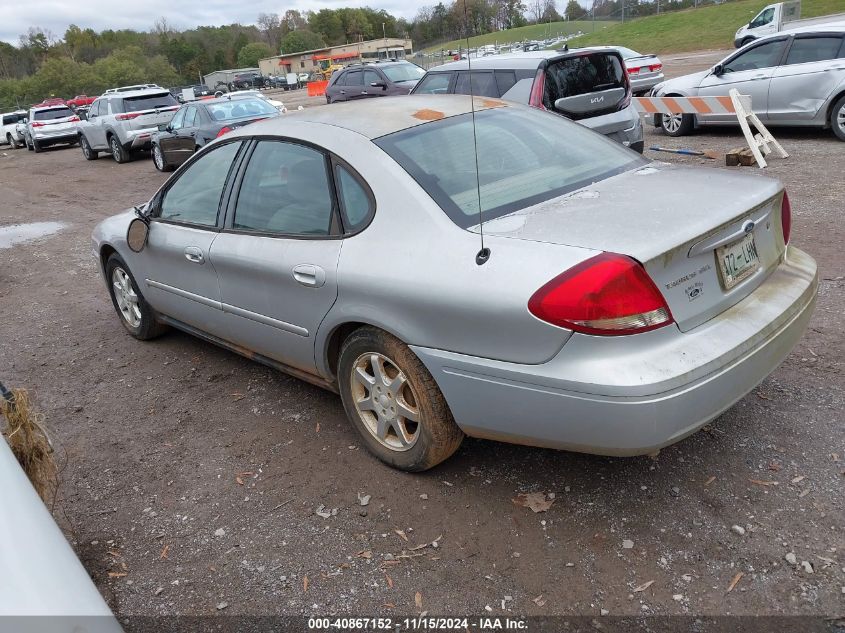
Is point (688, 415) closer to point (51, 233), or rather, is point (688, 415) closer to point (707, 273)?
point (707, 273)

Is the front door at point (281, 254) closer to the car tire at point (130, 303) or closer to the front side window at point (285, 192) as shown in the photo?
the front side window at point (285, 192)

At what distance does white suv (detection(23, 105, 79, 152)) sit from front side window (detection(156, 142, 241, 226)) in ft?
78.5

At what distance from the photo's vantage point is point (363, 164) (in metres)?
3.30

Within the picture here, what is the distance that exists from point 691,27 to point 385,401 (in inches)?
1855

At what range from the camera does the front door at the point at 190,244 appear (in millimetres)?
4191

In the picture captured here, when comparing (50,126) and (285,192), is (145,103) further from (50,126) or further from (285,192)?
(285,192)

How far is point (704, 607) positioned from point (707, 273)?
1.20 meters

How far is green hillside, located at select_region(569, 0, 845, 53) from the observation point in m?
38.7

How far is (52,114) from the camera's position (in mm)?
26016

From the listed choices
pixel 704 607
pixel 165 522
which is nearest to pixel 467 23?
pixel 704 607

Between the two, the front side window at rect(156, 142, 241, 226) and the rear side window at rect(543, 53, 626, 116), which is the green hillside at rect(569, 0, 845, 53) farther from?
the front side window at rect(156, 142, 241, 226)

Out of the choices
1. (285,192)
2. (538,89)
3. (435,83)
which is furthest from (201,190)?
(435,83)

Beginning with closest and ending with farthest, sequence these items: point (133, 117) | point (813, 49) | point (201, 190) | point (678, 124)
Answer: point (201, 190), point (813, 49), point (678, 124), point (133, 117)

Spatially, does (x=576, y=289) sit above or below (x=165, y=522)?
above
